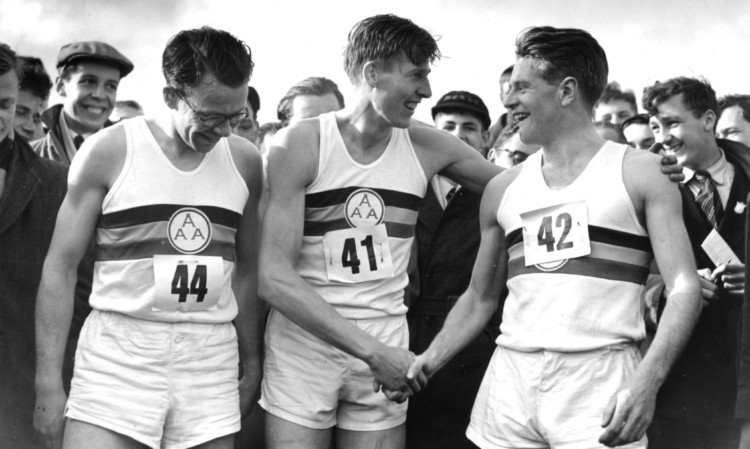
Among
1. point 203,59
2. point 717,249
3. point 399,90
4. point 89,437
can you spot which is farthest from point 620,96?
point 89,437

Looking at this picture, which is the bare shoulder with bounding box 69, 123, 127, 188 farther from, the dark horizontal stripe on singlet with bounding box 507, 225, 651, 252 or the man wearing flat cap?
the man wearing flat cap

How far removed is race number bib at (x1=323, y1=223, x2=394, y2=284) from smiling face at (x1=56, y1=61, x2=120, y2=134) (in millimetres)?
2515

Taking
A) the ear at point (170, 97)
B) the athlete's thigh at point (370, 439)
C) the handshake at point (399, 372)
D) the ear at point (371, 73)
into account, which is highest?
the ear at point (371, 73)

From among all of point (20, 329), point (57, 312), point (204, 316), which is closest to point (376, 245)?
point (204, 316)

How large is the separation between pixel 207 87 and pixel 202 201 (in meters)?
0.45

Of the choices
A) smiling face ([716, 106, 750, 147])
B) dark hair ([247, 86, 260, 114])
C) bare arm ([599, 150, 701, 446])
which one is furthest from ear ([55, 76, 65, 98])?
smiling face ([716, 106, 750, 147])

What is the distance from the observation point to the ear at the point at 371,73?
408 cm

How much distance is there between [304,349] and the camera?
3975 millimetres

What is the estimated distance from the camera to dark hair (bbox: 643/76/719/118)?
16.5ft

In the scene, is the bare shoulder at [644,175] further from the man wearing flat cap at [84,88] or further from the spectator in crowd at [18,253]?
the man wearing flat cap at [84,88]

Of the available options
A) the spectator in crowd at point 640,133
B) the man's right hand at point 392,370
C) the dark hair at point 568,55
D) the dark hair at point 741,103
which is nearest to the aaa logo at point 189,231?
the man's right hand at point 392,370

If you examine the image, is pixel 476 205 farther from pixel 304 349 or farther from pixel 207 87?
pixel 207 87

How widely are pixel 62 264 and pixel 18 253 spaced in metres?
0.75

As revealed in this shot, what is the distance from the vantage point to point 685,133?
4883 millimetres
